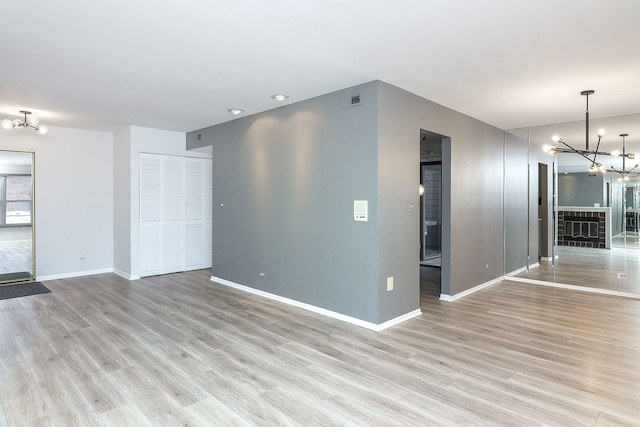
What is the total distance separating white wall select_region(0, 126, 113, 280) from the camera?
20.1 ft

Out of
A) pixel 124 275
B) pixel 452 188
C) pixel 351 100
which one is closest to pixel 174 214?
pixel 124 275

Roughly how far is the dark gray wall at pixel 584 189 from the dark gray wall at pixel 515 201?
2.89 ft

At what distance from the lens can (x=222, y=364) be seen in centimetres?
303

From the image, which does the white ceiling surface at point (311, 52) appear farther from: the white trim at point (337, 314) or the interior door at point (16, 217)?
the white trim at point (337, 314)

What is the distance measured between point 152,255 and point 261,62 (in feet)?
14.8

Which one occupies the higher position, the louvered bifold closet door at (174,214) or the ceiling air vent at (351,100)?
the ceiling air vent at (351,100)

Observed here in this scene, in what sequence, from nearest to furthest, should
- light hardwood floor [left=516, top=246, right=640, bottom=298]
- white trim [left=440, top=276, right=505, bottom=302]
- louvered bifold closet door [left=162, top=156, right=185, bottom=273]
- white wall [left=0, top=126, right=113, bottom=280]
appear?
white trim [left=440, top=276, right=505, bottom=302] < light hardwood floor [left=516, top=246, right=640, bottom=298] < white wall [left=0, top=126, right=113, bottom=280] < louvered bifold closet door [left=162, top=156, right=185, bottom=273]

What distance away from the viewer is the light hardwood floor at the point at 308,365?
2.33m

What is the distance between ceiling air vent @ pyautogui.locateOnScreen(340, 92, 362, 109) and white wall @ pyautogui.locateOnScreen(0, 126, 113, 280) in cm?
501

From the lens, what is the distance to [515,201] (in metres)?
6.46

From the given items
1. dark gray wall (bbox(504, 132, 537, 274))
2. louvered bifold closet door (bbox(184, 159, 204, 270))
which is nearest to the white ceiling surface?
dark gray wall (bbox(504, 132, 537, 274))

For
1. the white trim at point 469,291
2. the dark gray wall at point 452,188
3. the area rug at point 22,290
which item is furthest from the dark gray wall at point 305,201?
the area rug at point 22,290

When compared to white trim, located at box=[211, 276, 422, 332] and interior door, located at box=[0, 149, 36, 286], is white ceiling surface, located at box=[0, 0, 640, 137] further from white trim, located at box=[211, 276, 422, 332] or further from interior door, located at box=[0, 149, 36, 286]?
white trim, located at box=[211, 276, 422, 332]

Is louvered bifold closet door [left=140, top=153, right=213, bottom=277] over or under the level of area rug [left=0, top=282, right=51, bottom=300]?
over
